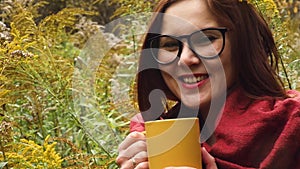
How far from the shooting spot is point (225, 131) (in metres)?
1.33

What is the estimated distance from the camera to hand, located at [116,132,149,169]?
4.14 ft

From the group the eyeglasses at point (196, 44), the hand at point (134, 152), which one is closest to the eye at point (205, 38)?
the eyeglasses at point (196, 44)

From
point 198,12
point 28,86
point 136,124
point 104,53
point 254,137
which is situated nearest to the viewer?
point 254,137

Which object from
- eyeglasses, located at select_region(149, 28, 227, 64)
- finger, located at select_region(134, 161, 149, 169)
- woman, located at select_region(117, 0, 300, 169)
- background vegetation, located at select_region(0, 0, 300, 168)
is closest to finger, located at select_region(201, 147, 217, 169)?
woman, located at select_region(117, 0, 300, 169)

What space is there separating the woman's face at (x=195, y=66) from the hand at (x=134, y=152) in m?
0.17

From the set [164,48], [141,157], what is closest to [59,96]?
Result: [164,48]

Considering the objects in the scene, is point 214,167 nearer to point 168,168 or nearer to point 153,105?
point 168,168

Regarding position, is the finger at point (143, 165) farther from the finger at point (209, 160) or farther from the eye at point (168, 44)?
the eye at point (168, 44)

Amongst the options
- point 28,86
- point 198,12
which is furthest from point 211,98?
point 28,86

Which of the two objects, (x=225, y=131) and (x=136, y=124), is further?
(x=136, y=124)

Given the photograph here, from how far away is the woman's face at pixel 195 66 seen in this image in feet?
4.45

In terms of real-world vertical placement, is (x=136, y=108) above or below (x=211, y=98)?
below

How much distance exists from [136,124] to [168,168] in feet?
1.13

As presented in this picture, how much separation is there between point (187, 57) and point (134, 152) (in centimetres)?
23
